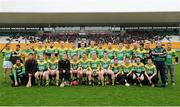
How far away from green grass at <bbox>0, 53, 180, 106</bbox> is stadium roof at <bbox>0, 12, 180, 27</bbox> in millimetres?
33765

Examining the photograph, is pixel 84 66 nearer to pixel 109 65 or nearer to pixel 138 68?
pixel 109 65

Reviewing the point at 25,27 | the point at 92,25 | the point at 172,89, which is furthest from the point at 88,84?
the point at 25,27

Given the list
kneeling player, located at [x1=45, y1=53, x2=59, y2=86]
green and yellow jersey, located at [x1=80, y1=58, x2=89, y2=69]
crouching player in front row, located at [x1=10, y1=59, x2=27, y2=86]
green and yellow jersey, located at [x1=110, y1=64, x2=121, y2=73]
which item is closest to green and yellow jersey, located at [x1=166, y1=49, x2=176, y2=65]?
green and yellow jersey, located at [x1=110, y1=64, x2=121, y2=73]

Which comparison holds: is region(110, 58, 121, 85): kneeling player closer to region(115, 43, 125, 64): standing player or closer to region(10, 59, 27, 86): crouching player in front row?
region(115, 43, 125, 64): standing player

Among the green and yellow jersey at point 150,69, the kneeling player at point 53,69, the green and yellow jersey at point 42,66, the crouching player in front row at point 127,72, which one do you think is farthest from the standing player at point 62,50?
the green and yellow jersey at point 150,69

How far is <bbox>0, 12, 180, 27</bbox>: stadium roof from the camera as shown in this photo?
4459cm

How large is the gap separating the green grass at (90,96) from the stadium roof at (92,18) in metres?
33.8

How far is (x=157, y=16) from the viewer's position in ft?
149

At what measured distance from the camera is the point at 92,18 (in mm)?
45750

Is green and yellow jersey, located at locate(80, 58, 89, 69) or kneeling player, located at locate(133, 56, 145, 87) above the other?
green and yellow jersey, located at locate(80, 58, 89, 69)

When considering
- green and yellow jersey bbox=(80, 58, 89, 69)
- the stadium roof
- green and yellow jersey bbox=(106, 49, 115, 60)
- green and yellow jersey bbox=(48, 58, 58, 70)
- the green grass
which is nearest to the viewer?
the green grass

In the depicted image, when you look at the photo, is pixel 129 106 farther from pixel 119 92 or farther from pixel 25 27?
pixel 25 27

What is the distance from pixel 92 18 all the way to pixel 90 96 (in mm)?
36602

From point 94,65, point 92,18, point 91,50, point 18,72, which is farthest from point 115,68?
point 92,18
